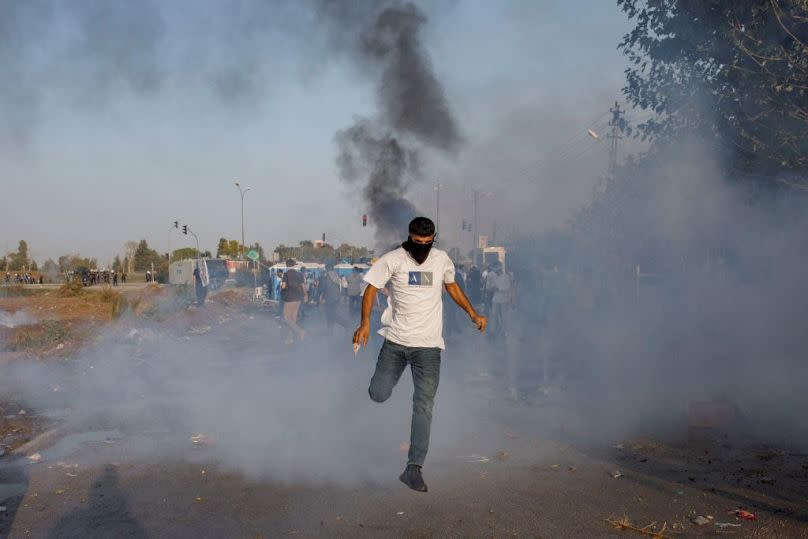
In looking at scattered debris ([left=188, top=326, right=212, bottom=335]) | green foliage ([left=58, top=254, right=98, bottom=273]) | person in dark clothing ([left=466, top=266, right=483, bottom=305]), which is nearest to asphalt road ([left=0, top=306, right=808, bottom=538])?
scattered debris ([left=188, top=326, right=212, bottom=335])

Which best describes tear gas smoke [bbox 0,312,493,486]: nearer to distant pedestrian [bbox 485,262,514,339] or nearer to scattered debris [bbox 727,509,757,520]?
scattered debris [bbox 727,509,757,520]

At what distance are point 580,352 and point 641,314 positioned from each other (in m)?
2.80

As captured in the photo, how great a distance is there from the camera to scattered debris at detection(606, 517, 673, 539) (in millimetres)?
3797

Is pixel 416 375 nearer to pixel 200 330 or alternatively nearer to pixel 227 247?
pixel 200 330

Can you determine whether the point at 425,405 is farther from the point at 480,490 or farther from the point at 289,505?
the point at 289,505

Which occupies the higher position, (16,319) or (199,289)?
(199,289)

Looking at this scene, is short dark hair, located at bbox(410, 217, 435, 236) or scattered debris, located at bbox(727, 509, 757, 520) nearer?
scattered debris, located at bbox(727, 509, 757, 520)

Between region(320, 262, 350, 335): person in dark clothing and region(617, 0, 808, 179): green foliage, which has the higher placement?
region(617, 0, 808, 179): green foliage

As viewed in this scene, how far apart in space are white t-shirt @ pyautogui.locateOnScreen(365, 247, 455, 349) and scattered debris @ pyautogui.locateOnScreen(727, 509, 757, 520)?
74.1 inches

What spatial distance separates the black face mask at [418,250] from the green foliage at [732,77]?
4.18m

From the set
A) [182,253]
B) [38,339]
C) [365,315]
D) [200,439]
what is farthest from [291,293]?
[182,253]

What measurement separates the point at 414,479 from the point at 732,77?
6.25 m

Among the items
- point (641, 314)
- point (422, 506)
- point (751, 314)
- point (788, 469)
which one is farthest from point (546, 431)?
point (641, 314)

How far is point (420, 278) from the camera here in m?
4.73
